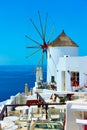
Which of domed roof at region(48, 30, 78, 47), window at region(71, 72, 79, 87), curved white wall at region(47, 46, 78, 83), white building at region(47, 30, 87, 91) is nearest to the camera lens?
white building at region(47, 30, 87, 91)

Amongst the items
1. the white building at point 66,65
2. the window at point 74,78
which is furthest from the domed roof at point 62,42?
the window at point 74,78

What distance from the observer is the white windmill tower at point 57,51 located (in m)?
24.7

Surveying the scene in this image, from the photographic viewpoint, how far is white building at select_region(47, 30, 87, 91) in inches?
810

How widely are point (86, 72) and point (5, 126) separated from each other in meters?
13.6

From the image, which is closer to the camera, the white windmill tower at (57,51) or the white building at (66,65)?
the white building at (66,65)

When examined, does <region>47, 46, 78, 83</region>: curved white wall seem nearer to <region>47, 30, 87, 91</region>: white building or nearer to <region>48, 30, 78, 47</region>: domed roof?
<region>47, 30, 87, 91</region>: white building

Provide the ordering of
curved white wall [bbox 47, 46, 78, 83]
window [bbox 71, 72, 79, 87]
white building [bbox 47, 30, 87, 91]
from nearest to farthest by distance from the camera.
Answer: white building [bbox 47, 30, 87, 91] < window [bbox 71, 72, 79, 87] < curved white wall [bbox 47, 46, 78, 83]

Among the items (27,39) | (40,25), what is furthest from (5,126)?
(40,25)

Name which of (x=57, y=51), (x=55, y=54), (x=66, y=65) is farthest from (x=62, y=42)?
(x=66, y=65)

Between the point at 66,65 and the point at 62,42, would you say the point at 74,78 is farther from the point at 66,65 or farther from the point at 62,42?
the point at 62,42

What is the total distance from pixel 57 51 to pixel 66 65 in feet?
12.9

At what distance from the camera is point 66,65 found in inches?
836

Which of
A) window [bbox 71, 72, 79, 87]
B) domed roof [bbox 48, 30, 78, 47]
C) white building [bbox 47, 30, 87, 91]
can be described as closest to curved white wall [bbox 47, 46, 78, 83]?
white building [bbox 47, 30, 87, 91]

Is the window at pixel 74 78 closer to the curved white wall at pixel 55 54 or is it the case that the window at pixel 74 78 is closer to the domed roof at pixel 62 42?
the curved white wall at pixel 55 54
